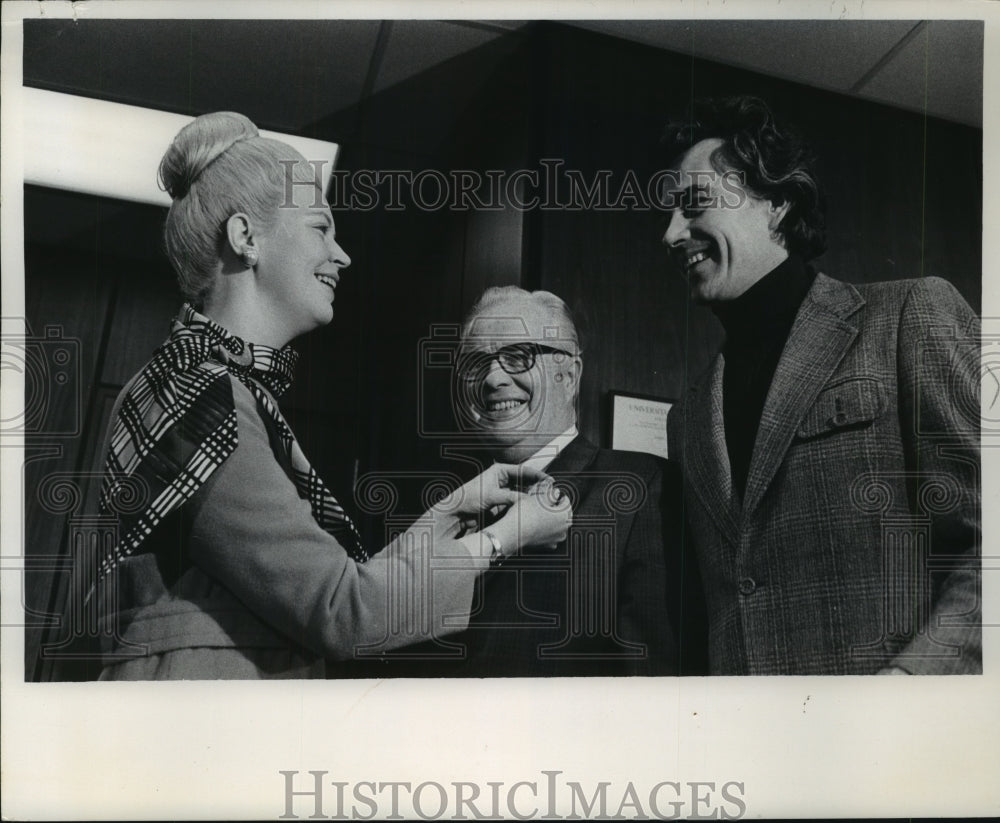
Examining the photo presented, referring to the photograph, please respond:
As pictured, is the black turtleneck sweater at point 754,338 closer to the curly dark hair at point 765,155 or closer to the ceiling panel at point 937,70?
the curly dark hair at point 765,155

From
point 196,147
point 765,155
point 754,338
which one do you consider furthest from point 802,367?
point 196,147

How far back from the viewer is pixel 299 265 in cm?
289

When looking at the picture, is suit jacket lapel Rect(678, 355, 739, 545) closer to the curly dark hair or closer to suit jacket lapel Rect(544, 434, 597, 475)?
suit jacket lapel Rect(544, 434, 597, 475)

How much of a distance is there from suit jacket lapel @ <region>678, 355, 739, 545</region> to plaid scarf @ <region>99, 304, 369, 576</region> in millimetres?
951

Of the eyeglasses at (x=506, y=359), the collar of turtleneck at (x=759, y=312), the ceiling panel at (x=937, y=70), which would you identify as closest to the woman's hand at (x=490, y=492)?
the eyeglasses at (x=506, y=359)

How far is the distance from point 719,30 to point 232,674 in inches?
89.5

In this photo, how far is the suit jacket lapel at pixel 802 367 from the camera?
113 inches

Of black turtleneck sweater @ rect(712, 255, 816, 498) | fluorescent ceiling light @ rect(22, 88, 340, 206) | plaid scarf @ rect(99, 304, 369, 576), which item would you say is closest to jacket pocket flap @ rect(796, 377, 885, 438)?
black turtleneck sweater @ rect(712, 255, 816, 498)

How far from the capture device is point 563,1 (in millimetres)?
2965

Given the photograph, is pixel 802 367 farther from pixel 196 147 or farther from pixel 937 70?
pixel 196 147

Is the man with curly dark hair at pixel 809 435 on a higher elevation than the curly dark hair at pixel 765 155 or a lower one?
lower

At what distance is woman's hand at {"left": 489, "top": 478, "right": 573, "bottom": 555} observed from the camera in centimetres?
287

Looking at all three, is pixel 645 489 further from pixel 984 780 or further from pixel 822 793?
pixel 984 780

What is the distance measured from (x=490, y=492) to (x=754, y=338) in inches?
34.1
